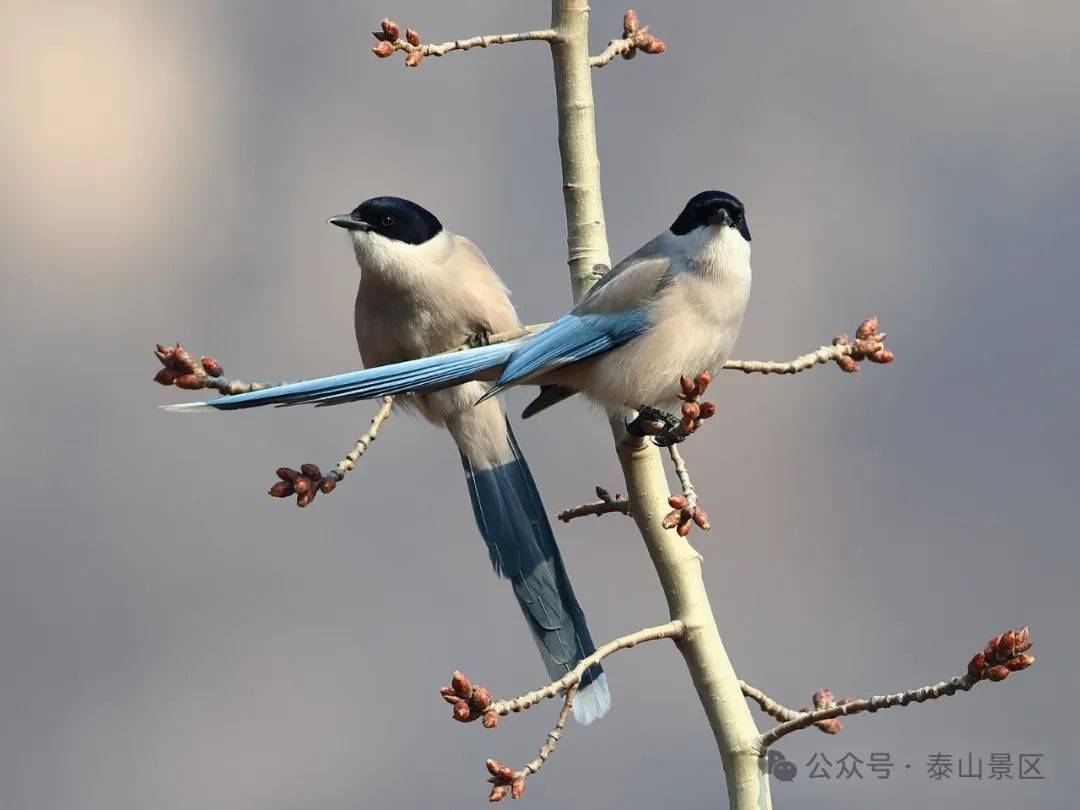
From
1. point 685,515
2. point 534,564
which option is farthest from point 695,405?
point 534,564

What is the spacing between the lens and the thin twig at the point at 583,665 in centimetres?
119

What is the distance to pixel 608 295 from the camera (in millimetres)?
1396

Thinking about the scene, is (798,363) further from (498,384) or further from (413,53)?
(413,53)

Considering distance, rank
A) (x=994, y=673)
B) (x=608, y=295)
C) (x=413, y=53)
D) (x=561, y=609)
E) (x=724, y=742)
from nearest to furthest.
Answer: (x=994, y=673) < (x=724, y=742) < (x=608, y=295) < (x=413, y=53) < (x=561, y=609)

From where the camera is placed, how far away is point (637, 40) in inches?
67.4

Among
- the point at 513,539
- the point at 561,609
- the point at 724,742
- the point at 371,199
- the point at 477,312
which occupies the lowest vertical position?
the point at 724,742

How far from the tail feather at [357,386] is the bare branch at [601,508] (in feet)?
0.85

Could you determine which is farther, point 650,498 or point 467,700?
point 650,498

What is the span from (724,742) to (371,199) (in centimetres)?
88

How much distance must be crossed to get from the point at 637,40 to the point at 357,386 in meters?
0.77

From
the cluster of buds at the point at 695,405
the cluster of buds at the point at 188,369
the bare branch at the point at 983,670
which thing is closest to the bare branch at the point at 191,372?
the cluster of buds at the point at 188,369

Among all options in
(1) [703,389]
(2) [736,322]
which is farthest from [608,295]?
(1) [703,389]

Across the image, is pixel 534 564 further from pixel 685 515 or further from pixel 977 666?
pixel 977 666

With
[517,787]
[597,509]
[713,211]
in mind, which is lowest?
[517,787]
